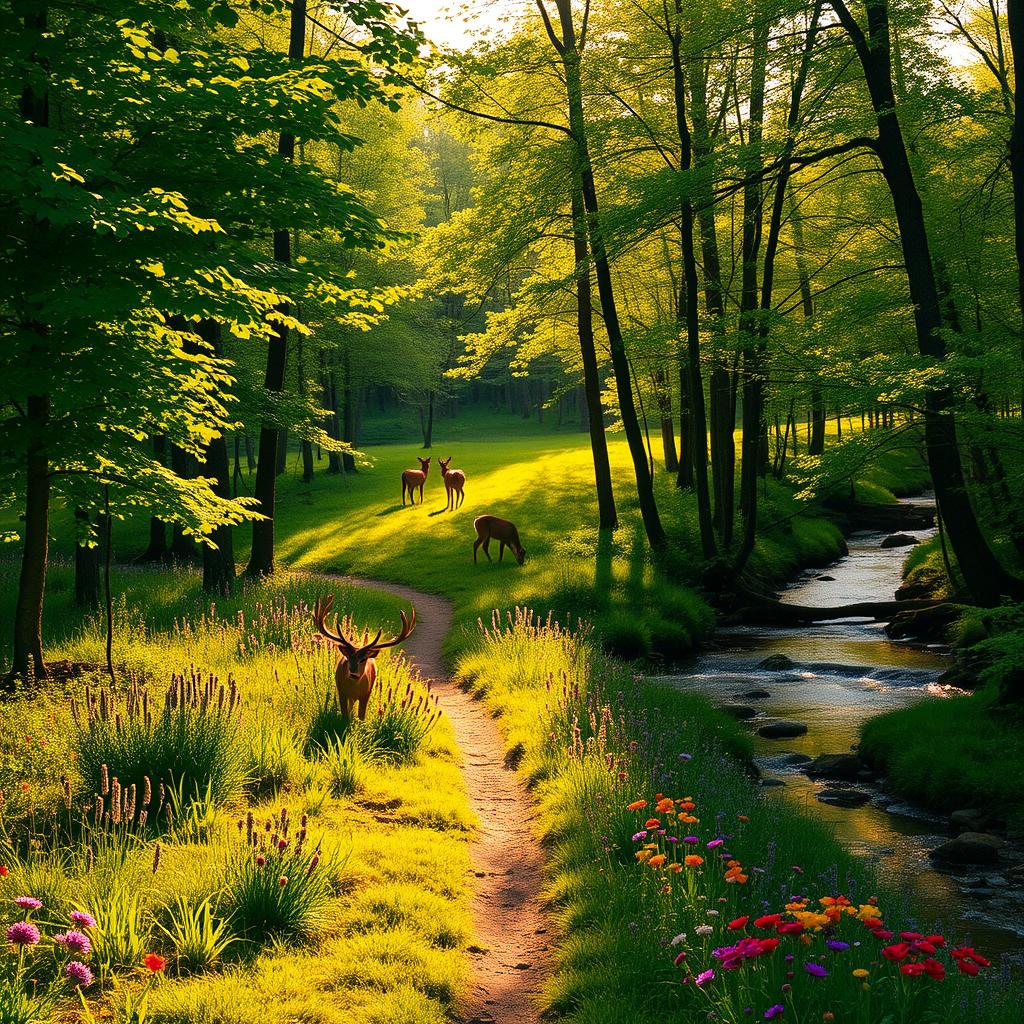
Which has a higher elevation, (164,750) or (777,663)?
(164,750)

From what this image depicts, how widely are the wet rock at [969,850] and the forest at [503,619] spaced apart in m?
0.06

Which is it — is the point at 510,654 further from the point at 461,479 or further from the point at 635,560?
the point at 461,479

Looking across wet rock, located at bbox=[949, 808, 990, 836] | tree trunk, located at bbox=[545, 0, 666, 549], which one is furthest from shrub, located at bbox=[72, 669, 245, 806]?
tree trunk, located at bbox=[545, 0, 666, 549]

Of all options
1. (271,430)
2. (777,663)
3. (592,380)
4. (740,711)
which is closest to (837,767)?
(740,711)

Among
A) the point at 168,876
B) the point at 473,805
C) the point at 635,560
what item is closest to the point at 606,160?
the point at 635,560

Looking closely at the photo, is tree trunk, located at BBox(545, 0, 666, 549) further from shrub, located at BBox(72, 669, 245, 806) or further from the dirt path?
shrub, located at BBox(72, 669, 245, 806)

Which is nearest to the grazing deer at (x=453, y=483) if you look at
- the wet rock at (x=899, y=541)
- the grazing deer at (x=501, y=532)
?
the grazing deer at (x=501, y=532)

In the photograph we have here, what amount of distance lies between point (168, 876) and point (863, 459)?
9.89 m

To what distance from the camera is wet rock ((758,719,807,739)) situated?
12.3 m

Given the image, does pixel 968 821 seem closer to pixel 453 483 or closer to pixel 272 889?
pixel 272 889

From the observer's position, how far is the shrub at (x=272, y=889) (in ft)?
17.7

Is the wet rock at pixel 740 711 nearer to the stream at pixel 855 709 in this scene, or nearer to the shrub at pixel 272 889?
the stream at pixel 855 709

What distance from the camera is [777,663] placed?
52.1ft

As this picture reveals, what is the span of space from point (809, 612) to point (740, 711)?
6627 millimetres
